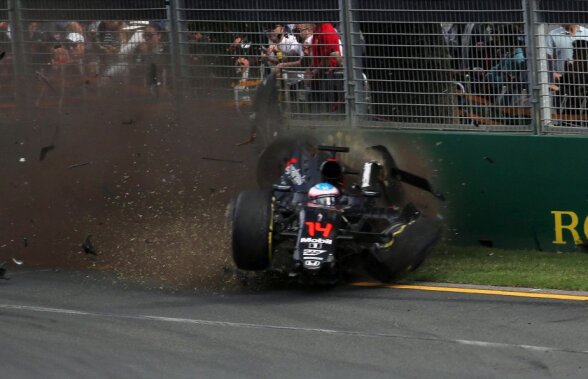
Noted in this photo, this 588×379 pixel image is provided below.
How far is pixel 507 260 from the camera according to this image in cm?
1122

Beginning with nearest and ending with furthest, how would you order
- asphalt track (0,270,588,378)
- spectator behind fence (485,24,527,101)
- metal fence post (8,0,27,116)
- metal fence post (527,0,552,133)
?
asphalt track (0,270,588,378) < metal fence post (527,0,552,133) < spectator behind fence (485,24,527,101) < metal fence post (8,0,27,116)

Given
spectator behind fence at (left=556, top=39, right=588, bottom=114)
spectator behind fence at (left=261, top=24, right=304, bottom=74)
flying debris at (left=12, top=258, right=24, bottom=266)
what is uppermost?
spectator behind fence at (left=261, top=24, right=304, bottom=74)

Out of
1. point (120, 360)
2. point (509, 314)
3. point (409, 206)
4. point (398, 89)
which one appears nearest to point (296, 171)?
point (409, 206)

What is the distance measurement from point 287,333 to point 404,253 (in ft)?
6.30

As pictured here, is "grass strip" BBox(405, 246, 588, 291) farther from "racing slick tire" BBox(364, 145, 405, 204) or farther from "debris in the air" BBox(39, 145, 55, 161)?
"debris in the air" BBox(39, 145, 55, 161)

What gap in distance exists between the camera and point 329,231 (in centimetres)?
983

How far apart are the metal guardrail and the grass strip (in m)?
1.29

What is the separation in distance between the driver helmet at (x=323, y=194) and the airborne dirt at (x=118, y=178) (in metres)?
1.74

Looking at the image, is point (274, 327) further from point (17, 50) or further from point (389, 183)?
point (17, 50)

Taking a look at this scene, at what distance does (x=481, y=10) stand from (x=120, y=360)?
584 centimetres

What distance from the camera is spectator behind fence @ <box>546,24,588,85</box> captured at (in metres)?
11.5

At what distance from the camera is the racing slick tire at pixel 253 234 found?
1007 centimetres

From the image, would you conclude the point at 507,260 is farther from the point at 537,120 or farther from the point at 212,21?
the point at 212,21

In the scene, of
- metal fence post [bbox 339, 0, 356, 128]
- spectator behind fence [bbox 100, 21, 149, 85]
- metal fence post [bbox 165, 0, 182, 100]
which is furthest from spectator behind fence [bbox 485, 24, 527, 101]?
spectator behind fence [bbox 100, 21, 149, 85]
